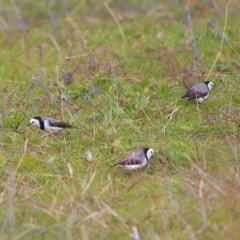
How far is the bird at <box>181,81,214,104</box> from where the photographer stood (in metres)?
7.65

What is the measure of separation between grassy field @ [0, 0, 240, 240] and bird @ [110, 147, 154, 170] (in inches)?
2.7

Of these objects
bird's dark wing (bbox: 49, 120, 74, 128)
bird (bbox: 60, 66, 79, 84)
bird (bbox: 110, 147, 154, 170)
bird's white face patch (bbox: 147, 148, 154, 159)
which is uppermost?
bird (bbox: 110, 147, 154, 170)

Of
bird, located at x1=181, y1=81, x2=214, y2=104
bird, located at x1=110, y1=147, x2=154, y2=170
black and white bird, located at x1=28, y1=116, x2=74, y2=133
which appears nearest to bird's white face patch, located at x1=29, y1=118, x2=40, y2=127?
black and white bird, located at x1=28, y1=116, x2=74, y2=133

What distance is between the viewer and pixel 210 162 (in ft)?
20.0

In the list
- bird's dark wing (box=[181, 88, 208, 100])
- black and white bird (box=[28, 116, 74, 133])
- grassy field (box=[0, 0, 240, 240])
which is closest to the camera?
grassy field (box=[0, 0, 240, 240])

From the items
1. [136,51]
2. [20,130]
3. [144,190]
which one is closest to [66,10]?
[136,51]

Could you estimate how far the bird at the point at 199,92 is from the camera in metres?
7.65

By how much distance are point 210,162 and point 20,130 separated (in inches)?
86.4

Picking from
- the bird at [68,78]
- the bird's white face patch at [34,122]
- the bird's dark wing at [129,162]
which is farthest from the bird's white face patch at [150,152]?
the bird at [68,78]

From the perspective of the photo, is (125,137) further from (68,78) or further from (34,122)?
(68,78)

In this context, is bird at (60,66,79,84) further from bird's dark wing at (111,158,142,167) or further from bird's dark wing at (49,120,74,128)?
bird's dark wing at (111,158,142,167)

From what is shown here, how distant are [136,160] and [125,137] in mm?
998

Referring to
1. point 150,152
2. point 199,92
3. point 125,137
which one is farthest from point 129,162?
point 199,92

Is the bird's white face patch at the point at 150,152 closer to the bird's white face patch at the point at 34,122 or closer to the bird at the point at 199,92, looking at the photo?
the bird's white face patch at the point at 34,122
